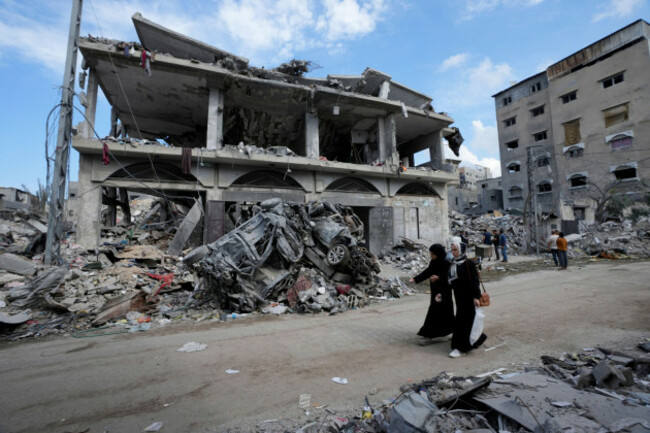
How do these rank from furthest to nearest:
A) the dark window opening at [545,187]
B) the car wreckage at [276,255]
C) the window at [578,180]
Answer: the dark window opening at [545,187], the window at [578,180], the car wreckage at [276,255]

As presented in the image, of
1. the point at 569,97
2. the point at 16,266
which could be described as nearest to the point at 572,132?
the point at 569,97

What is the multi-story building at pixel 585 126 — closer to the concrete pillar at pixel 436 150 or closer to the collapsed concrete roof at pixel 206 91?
the concrete pillar at pixel 436 150

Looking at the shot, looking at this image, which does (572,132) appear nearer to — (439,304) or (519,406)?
(439,304)

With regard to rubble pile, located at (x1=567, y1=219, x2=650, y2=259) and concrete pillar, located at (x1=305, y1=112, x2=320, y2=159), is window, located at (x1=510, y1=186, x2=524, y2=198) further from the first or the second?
concrete pillar, located at (x1=305, y1=112, x2=320, y2=159)

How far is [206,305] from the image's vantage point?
620 centimetres

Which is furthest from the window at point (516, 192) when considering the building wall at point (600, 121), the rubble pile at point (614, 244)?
the rubble pile at point (614, 244)

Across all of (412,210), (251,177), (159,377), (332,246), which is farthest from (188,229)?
(412,210)

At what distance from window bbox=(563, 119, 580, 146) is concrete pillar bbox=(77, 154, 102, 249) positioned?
1416 inches

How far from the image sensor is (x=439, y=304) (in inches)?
148

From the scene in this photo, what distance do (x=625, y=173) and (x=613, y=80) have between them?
813cm

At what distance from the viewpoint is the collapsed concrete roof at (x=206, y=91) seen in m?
10.9

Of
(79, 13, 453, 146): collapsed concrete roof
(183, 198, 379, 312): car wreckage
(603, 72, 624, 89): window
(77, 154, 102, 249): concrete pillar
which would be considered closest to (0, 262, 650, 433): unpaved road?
(183, 198, 379, 312): car wreckage

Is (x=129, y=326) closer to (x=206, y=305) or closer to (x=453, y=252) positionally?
(x=206, y=305)

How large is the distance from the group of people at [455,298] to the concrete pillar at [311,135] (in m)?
10.8
